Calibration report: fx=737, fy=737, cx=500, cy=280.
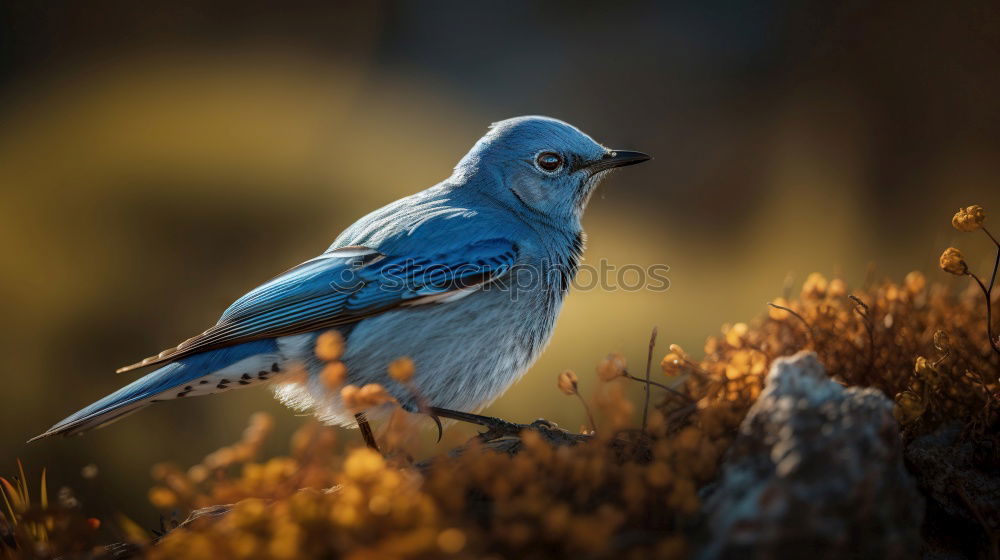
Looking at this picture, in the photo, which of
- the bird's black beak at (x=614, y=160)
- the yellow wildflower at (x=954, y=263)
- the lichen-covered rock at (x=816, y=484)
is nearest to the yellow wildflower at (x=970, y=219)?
the yellow wildflower at (x=954, y=263)

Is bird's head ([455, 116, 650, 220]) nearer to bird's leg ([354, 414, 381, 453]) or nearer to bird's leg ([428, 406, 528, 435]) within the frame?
bird's leg ([428, 406, 528, 435])

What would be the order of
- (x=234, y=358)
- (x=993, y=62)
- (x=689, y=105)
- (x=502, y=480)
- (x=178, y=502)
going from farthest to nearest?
(x=689, y=105) < (x=993, y=62) < (x=234, y=358) < (x=178, y=502) < (x=502, y=480)

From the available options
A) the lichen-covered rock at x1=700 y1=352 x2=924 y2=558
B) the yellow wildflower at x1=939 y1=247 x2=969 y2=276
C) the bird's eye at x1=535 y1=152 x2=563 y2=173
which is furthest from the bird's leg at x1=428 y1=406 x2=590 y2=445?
the yellow wildflower at x1=939 y1=247 x2=969 y2=276

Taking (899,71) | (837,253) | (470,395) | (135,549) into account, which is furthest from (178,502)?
(899,71)

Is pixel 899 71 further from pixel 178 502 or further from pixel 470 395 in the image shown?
pixel 178 502

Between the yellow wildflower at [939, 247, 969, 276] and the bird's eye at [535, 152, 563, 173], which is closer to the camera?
the yellow wildflower at [939, 247, 969, 276]

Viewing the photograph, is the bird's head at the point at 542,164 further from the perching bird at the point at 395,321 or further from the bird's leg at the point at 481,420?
the bird's leg at the point at 481,420

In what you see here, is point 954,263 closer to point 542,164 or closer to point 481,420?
point 481,420
